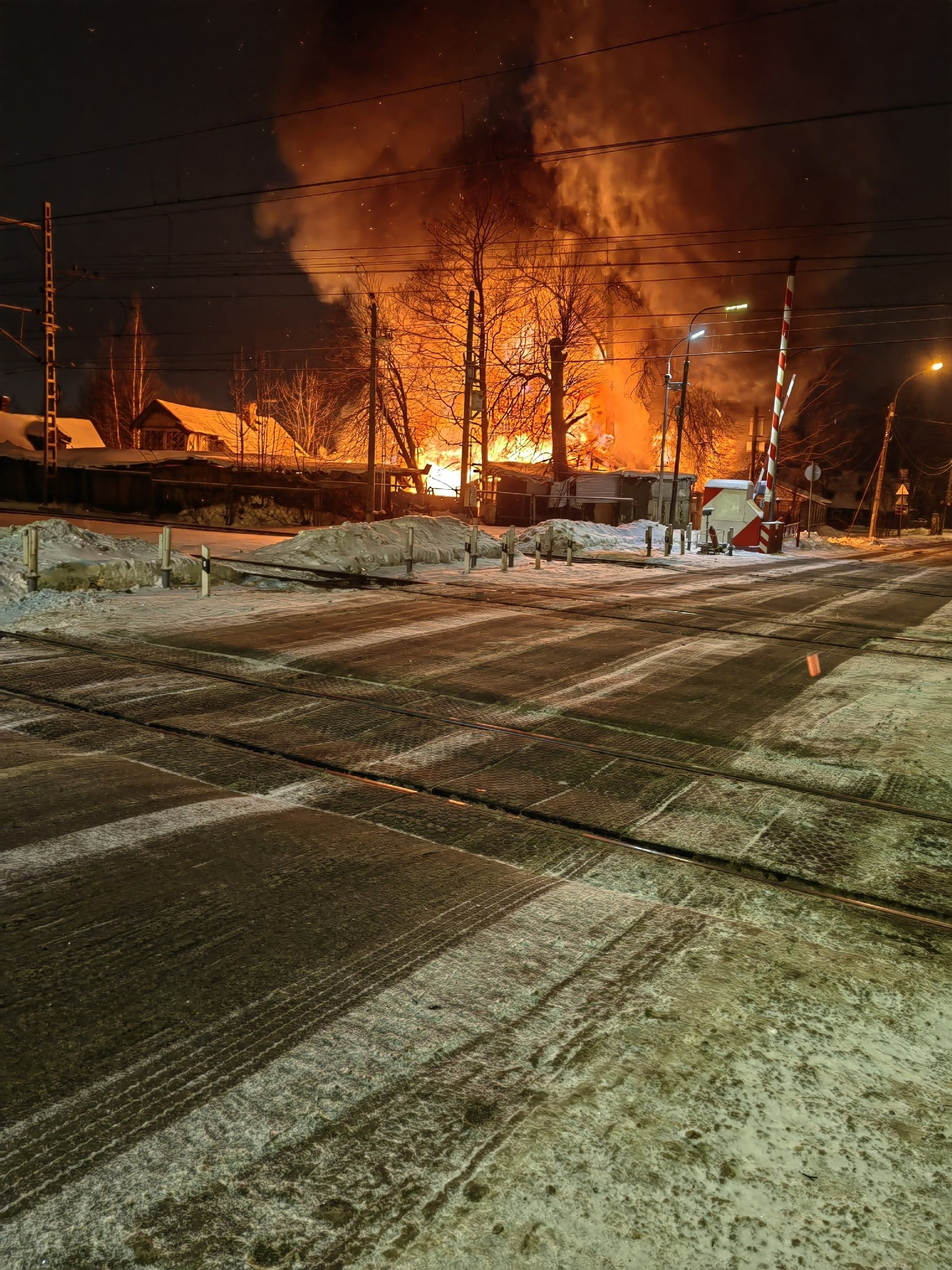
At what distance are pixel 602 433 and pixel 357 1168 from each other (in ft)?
203

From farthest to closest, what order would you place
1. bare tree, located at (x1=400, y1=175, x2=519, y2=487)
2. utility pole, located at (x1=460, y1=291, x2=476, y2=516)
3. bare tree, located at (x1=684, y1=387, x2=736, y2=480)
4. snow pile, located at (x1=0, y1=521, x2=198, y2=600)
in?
bare tree, located at (x1=684, y1=387, x2=736, y2=480) → bare tree, located at (x1=400, y1=175, x2=519, y2=487) → utility pole, located at (x1=460, y1=291, x2=476, y2=516) → snow pile, located at (x1=0, y1=521, x2=198, y2=600)

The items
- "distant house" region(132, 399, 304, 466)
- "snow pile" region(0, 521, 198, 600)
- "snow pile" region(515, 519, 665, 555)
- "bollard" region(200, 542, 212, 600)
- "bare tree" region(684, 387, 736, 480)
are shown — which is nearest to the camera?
"bollard" region(200, 542, 212, 600)

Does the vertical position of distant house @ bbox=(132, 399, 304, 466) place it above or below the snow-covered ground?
above

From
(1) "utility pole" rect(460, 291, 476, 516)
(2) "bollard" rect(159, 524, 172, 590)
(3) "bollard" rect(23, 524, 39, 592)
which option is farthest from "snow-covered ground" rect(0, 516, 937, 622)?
(1) "utility pole" rect(460, 291, 476, 516)

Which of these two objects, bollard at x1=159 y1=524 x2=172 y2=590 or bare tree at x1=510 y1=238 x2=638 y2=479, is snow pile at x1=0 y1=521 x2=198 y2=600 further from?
bare tree at x1=510 y1=238 x2=638 y2=479

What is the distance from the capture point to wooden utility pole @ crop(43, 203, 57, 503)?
3128 cm

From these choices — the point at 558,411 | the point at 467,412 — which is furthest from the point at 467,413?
the point at 558,411

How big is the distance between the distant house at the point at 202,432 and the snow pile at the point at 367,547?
45.5 metres

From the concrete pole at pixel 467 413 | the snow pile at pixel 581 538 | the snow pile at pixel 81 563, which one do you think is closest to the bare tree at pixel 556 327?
the concrete pole at pixel 467 413

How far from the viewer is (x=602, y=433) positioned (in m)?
61.7

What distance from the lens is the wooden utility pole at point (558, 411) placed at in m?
49.2

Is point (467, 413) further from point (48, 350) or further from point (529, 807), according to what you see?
point (529, 807)

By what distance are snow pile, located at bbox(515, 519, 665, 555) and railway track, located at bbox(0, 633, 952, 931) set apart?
17347mm

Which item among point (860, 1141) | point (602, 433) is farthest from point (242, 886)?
point (602, 433)
